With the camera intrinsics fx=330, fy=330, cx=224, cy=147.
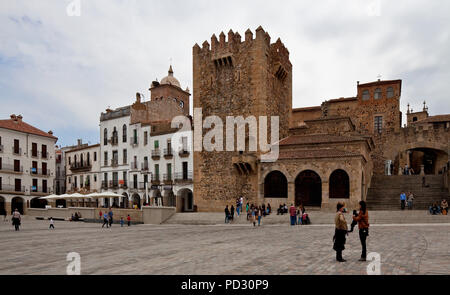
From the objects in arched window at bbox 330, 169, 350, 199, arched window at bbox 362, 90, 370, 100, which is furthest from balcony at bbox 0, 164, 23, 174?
arched window at bbox 362, 90, 370, 100

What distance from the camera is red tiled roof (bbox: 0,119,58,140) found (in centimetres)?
4535

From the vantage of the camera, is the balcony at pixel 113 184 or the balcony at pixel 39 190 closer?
the balcony at pixel 113 184

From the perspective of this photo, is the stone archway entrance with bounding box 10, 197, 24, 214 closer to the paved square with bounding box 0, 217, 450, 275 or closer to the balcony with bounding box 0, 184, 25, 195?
the balcony with bounding box 0, 184, 25, 195

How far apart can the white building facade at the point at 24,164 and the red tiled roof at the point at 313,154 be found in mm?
36948

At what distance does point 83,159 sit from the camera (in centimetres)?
5225

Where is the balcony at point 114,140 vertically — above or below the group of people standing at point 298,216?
above

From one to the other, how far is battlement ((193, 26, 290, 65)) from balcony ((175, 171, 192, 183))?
13.9 metres

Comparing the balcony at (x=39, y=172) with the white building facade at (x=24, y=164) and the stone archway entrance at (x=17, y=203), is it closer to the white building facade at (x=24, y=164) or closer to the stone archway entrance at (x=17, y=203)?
the white building facade at (x=24, y=164)

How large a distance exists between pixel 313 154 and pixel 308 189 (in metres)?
2.89

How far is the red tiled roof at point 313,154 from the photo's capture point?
1011 inches

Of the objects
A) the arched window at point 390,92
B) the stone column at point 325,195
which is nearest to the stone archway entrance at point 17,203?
the stone column at point 325,195

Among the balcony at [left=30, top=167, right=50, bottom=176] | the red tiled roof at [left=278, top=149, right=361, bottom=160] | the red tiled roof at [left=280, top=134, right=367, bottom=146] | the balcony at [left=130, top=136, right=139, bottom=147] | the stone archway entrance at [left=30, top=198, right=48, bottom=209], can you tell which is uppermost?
the balcony at [left=130, top=136, right=139, bottom=147]

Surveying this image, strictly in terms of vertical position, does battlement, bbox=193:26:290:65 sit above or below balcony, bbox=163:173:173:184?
above

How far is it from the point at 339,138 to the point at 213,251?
21260mm
